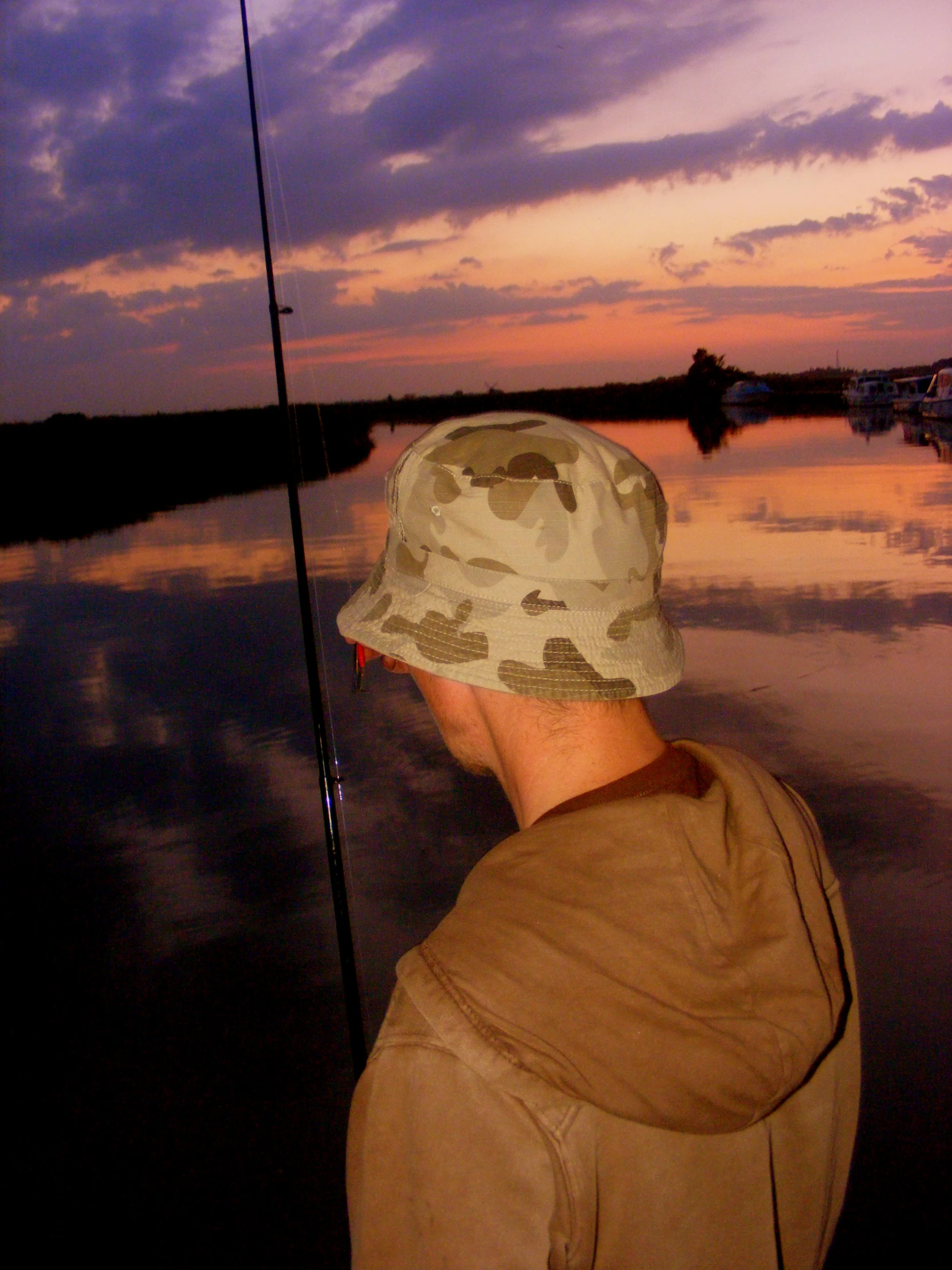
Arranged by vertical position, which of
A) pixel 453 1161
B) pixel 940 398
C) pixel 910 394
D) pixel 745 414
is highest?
pixel 745 414

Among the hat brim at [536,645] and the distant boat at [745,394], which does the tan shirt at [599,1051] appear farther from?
the distant boat at [745,394]

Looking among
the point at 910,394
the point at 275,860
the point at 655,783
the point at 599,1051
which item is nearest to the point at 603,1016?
the point at 599,1051

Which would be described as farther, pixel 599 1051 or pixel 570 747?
pixel 570 747

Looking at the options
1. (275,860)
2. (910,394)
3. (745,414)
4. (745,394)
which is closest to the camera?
(275,860)

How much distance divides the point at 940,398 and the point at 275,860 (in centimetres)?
3621

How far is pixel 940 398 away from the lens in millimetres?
34625

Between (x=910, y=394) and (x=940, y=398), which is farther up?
(x=910, y=394)

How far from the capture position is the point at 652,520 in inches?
44.0

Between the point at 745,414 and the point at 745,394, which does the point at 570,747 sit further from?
the point at 745,394

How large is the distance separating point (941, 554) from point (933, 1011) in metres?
8.42

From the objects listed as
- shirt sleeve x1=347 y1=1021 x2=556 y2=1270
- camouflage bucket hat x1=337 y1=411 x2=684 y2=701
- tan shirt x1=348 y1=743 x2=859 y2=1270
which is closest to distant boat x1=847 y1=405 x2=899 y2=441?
camouflage bucket hat x1=337 y1=411 x2=684 y2=701

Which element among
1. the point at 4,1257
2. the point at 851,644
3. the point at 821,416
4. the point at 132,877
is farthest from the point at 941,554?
the point at 821,416

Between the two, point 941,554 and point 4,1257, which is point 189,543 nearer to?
point 941,554

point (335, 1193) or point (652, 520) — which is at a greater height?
point (652, 520)
